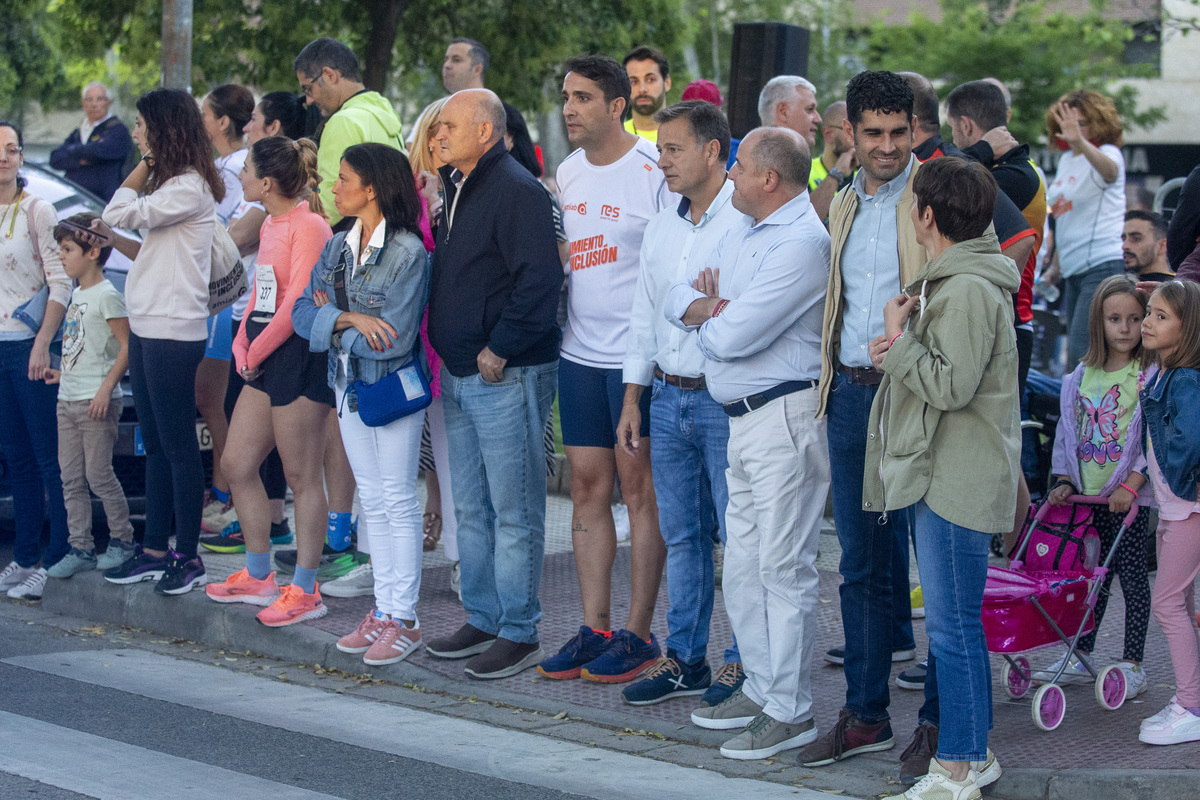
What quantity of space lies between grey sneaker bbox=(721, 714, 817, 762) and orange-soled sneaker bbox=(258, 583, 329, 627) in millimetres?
2225

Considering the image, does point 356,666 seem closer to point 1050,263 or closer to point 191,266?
point 191,266

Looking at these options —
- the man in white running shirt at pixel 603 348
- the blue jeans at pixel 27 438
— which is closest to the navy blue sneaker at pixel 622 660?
the man in white running shirt at pixel 603 348

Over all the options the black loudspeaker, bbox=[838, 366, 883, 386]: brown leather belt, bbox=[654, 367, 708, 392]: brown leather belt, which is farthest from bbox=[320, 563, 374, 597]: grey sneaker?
the black loudspeaker

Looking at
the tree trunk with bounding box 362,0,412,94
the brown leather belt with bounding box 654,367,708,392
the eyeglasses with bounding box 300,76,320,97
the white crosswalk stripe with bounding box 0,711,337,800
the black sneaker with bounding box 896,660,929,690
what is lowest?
the black sneaker with bounding box 896,660,929,690

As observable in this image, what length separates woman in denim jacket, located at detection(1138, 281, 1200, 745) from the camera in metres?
4.73

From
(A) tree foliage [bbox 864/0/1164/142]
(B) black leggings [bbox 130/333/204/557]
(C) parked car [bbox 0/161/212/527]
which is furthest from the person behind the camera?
(A) tree foliage [bbox 864/0/1164/142]

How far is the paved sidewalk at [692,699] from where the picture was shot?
4.46m

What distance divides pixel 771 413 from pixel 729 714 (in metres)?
1.13

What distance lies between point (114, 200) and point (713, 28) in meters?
35.1

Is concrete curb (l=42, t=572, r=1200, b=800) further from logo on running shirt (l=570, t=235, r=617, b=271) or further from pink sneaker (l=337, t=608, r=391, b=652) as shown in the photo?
logo on running shirt (l=570, t=235, r=617, b=271)

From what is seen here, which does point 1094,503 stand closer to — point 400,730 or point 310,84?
point 400,730

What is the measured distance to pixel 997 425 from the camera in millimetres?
4172

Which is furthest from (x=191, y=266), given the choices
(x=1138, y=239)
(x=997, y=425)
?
(x=1138, y=239)

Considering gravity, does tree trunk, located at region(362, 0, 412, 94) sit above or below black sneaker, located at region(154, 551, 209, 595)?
above
